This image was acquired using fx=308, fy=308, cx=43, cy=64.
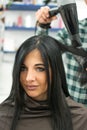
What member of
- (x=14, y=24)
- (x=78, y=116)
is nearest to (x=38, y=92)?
(x=78, y=116)

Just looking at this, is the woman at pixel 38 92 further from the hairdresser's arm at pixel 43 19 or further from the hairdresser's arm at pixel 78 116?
the hairdresser's arm at pixel 43 19

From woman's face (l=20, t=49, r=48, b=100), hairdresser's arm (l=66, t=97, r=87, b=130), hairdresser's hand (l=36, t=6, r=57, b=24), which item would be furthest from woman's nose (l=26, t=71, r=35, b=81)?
hairdresser's hand (l=36, t=6, r=57, b=24)

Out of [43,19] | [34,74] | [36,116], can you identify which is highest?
[43,19]

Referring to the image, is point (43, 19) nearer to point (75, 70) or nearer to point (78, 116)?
point (75, 70)

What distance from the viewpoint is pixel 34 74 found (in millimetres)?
1654

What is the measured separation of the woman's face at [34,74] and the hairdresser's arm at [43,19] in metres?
0.27

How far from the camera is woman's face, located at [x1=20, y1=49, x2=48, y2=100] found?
5.45 feet

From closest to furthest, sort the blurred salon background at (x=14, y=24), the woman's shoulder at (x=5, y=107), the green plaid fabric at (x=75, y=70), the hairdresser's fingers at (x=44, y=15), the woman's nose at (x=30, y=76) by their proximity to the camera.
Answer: the woman's nose at (x=30, y=76)
the woman's shoulder at (x=5, y=107)
the hairdresser's fingers at (x=44, y=15)
the green plaid fabric at (x=75, y=70)
the blurred salon background at (x=14, y=24)

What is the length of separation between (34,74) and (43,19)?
399 mm

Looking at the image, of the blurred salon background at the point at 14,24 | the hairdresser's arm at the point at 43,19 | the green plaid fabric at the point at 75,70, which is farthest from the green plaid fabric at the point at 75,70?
the blurred salon background at the point at 14,24

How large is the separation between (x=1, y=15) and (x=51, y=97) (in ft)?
19.8

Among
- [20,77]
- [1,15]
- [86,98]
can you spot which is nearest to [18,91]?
[20,77]

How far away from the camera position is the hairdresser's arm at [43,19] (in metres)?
1.86

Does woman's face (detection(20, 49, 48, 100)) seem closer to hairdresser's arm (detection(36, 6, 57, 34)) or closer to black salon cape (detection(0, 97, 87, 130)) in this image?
→ black salon cape (detection(0, 97, 87, 130))
